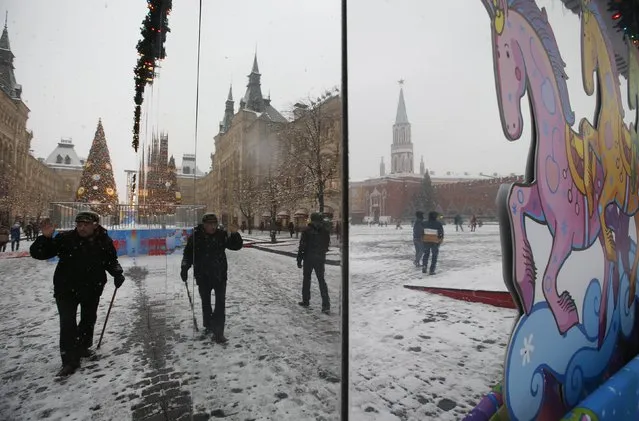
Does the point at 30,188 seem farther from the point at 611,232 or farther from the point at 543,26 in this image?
the point at 611,232

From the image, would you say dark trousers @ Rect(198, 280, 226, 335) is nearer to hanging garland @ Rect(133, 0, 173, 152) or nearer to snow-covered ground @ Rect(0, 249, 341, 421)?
snow-covered ground @ Rect(0, 249, 341, 421)

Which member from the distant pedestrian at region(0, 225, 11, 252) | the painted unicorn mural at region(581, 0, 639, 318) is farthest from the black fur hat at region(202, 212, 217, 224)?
the painted unicorn mural at region(581, 0, 639, 318)

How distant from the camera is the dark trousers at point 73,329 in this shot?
103 cm

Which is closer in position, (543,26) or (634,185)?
(543,26)

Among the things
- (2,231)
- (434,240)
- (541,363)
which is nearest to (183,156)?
(2,231)

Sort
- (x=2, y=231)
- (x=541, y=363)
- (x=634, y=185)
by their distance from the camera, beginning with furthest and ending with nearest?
(x=634, y=185)
(x=541, y=363)
(x=2, y=231)

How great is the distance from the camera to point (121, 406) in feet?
4.00

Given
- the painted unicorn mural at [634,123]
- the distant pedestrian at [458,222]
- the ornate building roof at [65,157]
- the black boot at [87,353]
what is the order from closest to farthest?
the ornate building roof at [65,157] < the black boot at [87,353] < the distant pedestrian at [458,222] < the painted unicorn mural at [634,123]

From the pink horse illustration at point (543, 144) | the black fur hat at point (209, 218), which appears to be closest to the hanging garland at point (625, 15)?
the pink horse illustration at point (543, 144)

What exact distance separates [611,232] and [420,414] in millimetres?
2147

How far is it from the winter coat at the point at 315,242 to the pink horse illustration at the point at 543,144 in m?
0.90

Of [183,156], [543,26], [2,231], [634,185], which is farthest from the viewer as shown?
[634,185]

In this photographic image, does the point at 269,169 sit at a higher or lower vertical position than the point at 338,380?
higher

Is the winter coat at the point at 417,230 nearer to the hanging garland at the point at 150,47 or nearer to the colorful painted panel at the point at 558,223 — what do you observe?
the colorful painted panel at the point at 558,223
